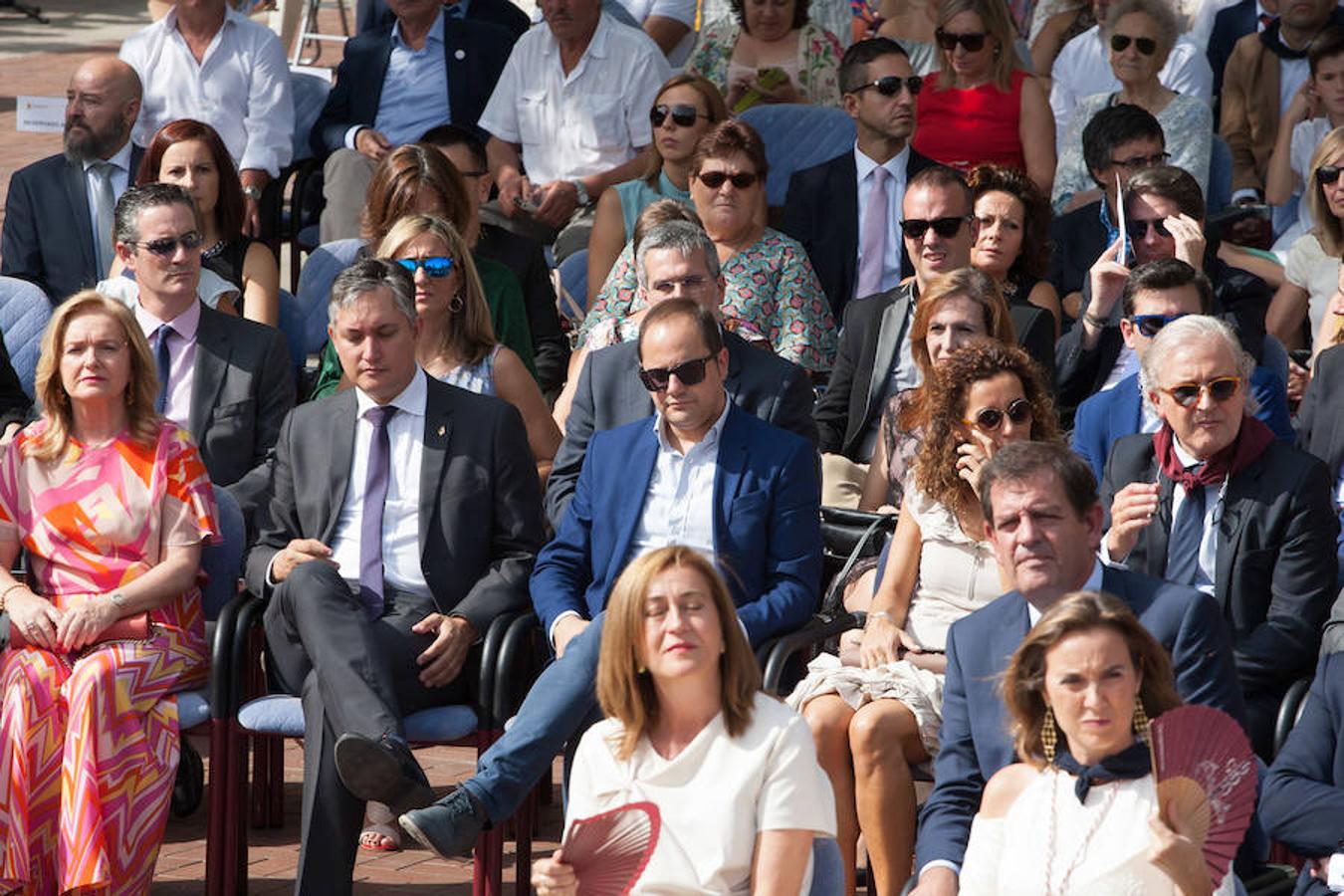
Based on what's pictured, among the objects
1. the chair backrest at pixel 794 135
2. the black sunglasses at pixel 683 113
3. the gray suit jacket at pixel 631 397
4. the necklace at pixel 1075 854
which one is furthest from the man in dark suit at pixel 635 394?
the chair backrest at pixel 794 135

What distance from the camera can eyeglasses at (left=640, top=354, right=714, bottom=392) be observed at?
5738mm

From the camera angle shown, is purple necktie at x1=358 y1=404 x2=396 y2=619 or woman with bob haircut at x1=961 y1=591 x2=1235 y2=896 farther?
purple necktie at x1=358 y1=404 x2=396 y2=619

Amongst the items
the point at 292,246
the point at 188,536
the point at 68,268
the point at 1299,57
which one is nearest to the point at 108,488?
the point at 188,536

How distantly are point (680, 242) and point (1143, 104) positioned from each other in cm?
291

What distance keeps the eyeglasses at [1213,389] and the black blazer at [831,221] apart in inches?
107

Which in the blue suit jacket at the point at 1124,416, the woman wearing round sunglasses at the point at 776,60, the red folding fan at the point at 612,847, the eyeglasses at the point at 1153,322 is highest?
the woman wearing round sunglasses at the point at 776,60

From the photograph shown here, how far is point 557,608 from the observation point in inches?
225

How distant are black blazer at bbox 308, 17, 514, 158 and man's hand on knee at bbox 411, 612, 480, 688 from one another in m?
4.35

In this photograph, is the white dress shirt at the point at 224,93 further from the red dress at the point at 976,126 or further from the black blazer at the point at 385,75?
the red dress at the point at 976,126

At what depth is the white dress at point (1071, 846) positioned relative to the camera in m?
4.06

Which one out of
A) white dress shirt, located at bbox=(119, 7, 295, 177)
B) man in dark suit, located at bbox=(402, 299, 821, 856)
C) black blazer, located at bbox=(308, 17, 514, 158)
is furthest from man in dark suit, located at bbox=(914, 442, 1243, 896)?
black blazer, located at bbox=(308, 17, 514, 158)

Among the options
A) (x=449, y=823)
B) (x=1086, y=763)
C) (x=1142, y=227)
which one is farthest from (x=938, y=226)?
(x=1086, y=763)

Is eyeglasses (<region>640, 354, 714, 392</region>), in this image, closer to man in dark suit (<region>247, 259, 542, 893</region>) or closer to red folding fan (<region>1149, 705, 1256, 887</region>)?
man in dark suit (<region>247, 259, 542, 893</region>)

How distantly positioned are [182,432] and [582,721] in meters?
1.47
